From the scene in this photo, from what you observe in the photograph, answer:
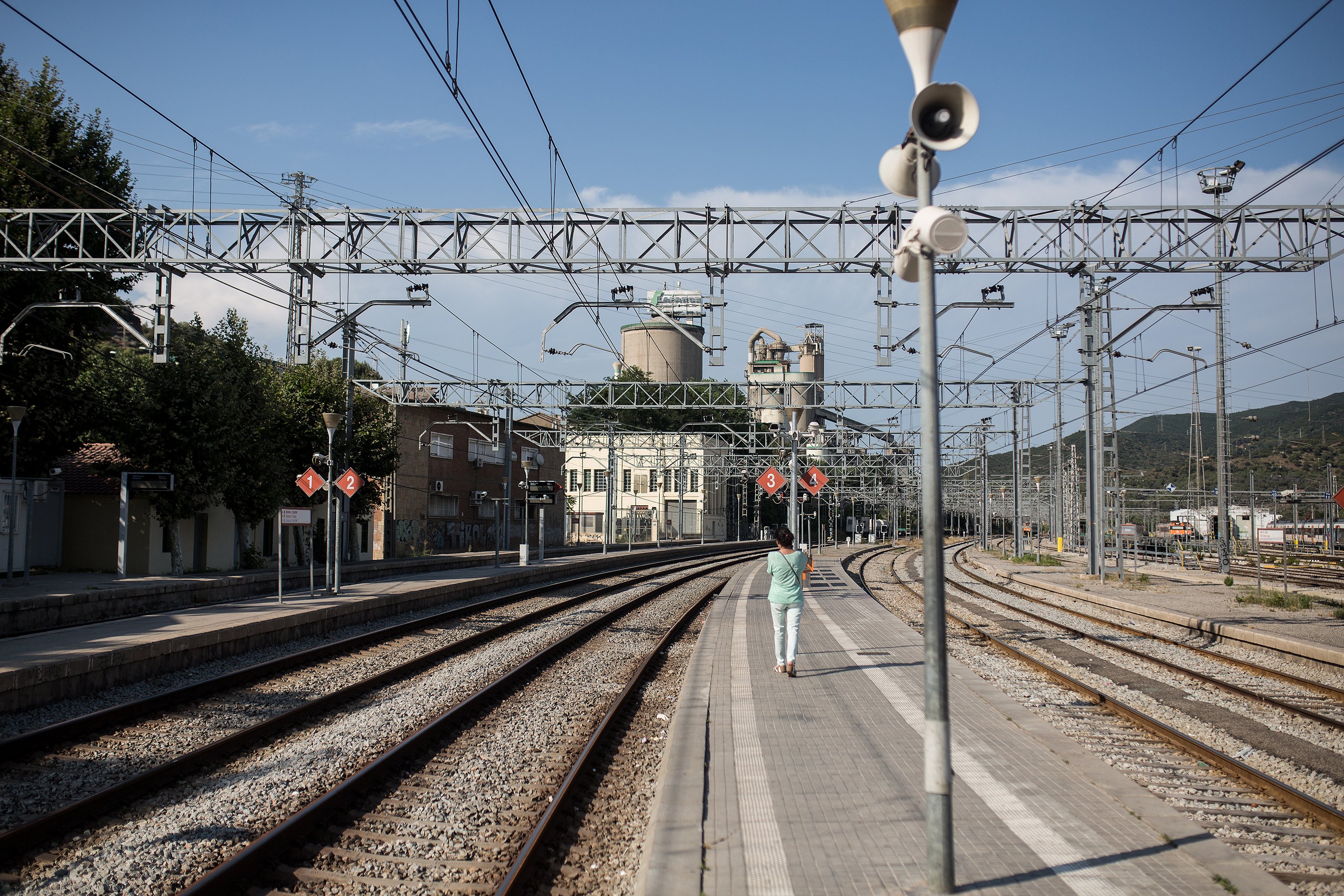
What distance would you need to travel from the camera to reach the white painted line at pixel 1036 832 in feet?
16.6

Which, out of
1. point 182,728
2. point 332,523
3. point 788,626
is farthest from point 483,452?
point 182,728

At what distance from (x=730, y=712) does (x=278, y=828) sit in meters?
4.61

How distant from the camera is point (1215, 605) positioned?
2236 cm

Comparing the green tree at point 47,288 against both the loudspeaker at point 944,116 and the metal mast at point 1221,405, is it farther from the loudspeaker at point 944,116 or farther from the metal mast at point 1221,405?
the metal mast at point 1221,405

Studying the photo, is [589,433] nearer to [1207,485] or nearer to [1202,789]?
[1202,789]

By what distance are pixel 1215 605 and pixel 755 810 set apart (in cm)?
2030

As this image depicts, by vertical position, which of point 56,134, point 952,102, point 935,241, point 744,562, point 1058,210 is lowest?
point 744,562

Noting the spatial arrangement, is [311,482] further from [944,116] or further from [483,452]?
[483,452]

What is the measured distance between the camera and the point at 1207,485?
120375 millimetres

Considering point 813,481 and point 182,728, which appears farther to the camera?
point 813,481

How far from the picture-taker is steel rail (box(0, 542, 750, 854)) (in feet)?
20.5

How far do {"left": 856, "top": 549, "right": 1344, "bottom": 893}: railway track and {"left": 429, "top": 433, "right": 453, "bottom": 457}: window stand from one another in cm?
4625

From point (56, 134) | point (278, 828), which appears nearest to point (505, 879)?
point (278, 828)

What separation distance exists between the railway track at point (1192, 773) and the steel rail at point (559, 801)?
4629 mm
